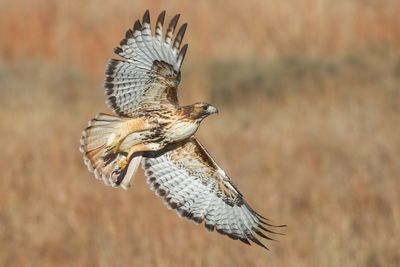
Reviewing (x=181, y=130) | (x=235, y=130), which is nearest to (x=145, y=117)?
(x=181, y=130)

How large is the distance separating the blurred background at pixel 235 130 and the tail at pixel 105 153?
2.54 metres

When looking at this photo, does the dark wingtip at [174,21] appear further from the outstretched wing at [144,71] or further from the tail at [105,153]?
the tail at [105,153]

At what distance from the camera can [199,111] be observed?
468 centimetres

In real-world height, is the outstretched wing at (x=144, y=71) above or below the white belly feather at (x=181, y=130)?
above

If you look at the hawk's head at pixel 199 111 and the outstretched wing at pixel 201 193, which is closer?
the hawk's head at pixel 199 111

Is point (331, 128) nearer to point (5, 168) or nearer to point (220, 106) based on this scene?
point (220, 106)

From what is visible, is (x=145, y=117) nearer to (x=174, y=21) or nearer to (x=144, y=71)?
(x=144, y=71)

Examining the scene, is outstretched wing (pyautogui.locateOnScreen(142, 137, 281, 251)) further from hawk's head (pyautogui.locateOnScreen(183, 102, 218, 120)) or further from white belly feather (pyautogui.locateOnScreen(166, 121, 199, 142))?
hawk's head (pyautogui.locateOnScreen(183, 102, 218, 120))

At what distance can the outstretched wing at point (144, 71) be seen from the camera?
473cm

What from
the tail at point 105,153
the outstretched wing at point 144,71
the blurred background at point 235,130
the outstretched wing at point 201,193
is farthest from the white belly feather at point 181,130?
the blurred background at point 235,130

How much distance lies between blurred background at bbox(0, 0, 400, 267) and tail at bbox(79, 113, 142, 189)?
2540 millimetres

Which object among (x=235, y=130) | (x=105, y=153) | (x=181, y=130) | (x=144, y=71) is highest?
(x=235, y=130)

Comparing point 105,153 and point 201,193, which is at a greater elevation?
point 105,153

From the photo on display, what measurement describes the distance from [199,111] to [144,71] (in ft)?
1.17
